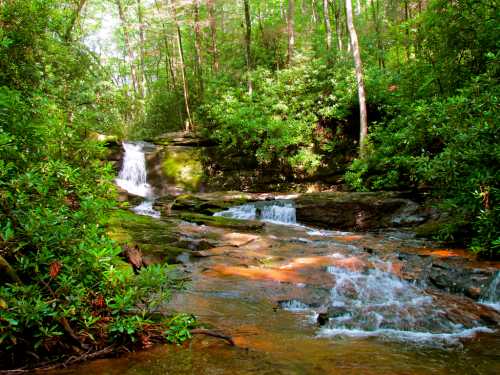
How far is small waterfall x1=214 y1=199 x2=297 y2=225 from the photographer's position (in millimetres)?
13062

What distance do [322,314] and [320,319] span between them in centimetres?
14

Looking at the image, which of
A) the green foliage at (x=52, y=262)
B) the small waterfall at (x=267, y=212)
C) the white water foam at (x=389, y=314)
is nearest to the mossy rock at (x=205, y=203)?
the small waterfall at (x=267, y=212)

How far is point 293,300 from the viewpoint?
5469mm

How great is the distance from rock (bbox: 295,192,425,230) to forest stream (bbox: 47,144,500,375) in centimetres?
232

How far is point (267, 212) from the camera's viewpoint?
13.4 m

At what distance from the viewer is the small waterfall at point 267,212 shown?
1306cm

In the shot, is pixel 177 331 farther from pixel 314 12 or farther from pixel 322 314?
pixel 314 12

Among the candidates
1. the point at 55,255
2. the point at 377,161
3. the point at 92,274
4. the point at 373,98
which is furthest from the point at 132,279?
the point at 373,98

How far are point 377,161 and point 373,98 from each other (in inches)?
161

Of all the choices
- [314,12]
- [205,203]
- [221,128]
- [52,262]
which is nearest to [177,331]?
[52,262]

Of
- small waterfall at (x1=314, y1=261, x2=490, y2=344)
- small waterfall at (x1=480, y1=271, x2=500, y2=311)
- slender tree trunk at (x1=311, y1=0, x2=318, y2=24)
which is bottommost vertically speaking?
small waterfall at (x1=480, y1=271, x2=500, y2=311)

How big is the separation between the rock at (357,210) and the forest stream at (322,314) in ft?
7.60

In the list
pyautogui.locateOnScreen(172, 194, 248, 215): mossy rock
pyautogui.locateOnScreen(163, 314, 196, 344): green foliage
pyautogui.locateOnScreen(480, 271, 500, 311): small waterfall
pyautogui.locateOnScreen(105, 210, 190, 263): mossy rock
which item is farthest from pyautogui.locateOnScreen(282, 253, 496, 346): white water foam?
pyautogui.locateOnScreen(172, 194, 248, 215): mossy rock

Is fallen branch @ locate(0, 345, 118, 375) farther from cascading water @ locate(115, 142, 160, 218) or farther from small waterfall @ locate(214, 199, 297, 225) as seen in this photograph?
cascading water @ locate(115, 142, 160, 218)
